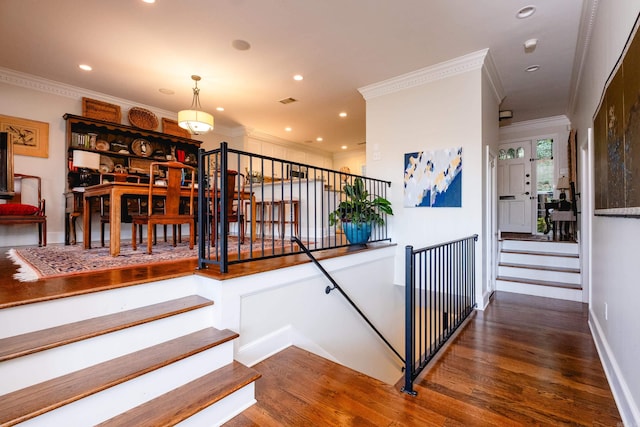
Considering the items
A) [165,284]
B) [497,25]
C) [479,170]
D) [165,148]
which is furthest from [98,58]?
[479,170]

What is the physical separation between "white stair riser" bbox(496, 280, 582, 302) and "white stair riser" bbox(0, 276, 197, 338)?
4.41 metres

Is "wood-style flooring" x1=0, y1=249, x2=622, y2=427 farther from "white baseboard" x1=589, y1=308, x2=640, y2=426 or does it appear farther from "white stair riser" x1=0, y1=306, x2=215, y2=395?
"white stair riser" x1=0, y1=306, x2=215, y2=395

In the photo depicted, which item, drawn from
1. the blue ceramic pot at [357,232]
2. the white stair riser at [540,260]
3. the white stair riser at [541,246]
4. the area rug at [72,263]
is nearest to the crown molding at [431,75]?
the blue ceramic pot at [357,232]

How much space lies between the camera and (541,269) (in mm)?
4258

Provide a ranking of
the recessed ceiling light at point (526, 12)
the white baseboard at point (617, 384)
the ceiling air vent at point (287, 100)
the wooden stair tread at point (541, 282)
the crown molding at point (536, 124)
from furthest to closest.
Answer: the crown molding at point (536, 124) → the ceiling air vent at point (287, 100) → the wooden stair tread at point (541, 282) → the recessed ceiling light at point (526, 12) → the white baseboard at point (617, 384)

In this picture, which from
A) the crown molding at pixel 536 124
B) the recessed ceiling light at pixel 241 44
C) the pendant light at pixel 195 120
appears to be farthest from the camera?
the crown molding at pixel 536 124

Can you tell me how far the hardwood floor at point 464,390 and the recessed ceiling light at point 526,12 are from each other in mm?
3224

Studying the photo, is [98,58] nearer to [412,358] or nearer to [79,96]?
[79,96]

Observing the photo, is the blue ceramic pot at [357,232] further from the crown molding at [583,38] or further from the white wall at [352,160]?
the white wall at [352,160]

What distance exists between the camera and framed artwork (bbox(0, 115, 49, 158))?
4.17 m

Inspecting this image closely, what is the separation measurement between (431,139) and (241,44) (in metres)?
2.81

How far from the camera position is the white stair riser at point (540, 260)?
424 centimetres

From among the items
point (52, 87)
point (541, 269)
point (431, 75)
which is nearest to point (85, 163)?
point (52, 87)

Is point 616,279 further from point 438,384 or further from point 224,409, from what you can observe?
point 224,409
